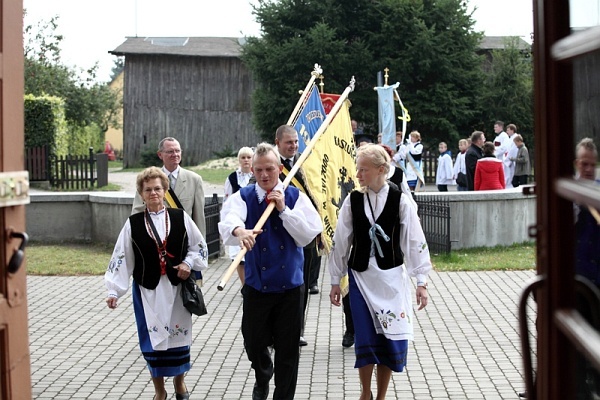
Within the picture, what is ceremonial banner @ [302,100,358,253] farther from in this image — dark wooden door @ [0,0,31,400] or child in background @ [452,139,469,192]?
child in background @ [452,139,469,192]

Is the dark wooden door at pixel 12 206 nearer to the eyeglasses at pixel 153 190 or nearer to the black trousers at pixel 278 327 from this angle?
the black trousers at pixel 278 327

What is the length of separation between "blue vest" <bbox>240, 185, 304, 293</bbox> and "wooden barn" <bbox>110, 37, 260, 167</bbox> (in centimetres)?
4496

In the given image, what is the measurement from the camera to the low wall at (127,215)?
16359mm

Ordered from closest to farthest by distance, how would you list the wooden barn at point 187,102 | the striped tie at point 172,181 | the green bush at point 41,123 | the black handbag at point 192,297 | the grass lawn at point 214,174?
the black handbag at point 192,297
the striped tie at point 172,181
the green bush at point 41,123
the grass lawn at point 214,174
the wooden barn at point 187,102

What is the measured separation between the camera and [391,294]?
23.0ft

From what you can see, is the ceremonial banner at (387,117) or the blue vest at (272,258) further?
the ceremonial banner at (387,117)

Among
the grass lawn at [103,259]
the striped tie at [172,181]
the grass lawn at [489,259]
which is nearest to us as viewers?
the striped tie at [172,181]

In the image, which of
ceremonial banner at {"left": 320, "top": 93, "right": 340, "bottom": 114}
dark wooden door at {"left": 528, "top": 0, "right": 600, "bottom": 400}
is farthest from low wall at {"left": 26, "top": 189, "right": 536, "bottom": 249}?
dark wooden door at {"left": 528, "top": 0, "right": 600, "bottom": 400}

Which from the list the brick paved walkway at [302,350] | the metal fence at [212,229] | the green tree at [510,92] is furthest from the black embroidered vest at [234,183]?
the green tree at [510,92]

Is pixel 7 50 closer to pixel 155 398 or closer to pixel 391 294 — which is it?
pixel 391 294

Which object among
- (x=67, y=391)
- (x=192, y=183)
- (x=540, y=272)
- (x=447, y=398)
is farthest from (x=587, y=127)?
(x=192, y=183)

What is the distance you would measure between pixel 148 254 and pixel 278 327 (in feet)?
3.73

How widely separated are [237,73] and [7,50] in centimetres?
5052

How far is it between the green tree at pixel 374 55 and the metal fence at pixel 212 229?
22.7m
